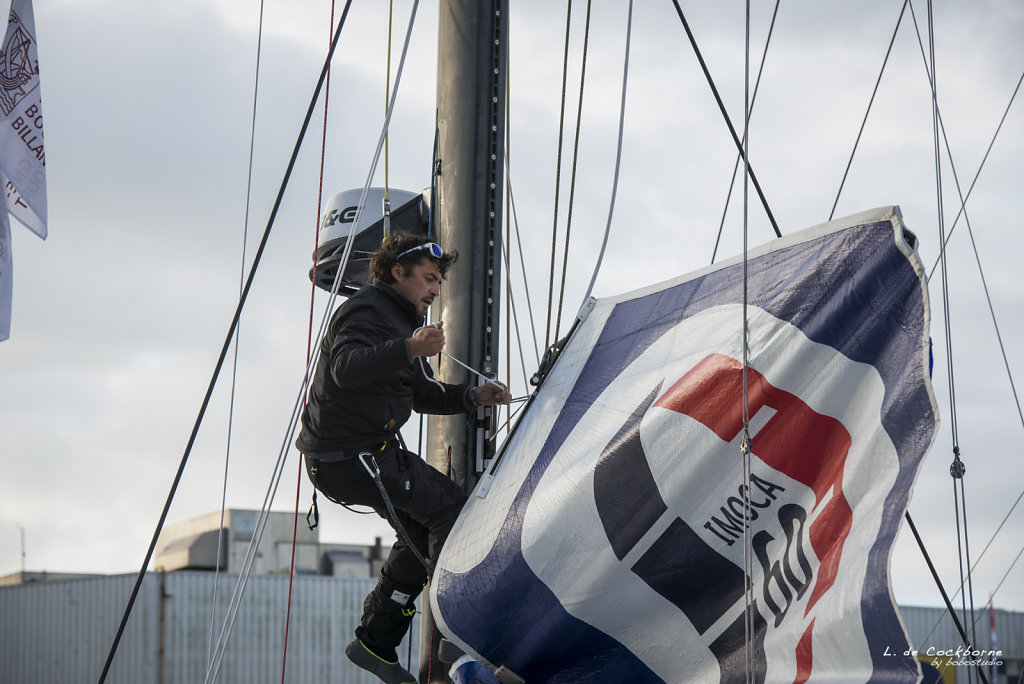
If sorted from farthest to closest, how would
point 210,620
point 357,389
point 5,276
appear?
point 210,620, point 5,276, point 357,389

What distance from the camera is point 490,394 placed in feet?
15.5

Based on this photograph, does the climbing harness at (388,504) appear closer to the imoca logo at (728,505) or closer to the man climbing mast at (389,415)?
the man climbing mast at (389,415)

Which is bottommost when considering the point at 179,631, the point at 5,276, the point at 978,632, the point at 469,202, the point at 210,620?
the point at 179,631

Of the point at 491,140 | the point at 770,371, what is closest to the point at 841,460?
the point at 770,371

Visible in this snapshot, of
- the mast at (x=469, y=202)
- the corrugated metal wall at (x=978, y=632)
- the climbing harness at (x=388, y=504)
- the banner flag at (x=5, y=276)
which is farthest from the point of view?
the corrugated metal wall at (x=978, y=632)

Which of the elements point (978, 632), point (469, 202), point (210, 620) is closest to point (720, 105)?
point (469, 202)

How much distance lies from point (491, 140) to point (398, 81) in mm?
740

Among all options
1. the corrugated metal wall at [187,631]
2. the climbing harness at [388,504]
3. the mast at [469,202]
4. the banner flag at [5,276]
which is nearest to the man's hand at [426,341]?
the climbing harness at [388,504]

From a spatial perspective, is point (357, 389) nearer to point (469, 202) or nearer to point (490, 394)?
point (490, 394)

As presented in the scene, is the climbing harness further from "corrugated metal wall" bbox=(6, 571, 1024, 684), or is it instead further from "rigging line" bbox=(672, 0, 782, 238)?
"corrugated metal wall" bbox=(6, 571, 1024, 684)

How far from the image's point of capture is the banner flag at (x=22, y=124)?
19.7 ft

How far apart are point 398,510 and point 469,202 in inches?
53.1

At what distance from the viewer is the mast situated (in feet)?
16.2

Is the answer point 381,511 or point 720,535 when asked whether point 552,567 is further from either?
point 381,511
